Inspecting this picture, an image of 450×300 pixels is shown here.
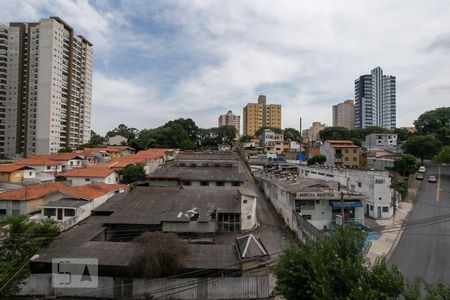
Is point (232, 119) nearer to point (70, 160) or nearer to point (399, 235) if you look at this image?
point (70, 160)

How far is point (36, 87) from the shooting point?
251ft

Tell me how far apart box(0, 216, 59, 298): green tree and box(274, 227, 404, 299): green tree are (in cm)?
1177

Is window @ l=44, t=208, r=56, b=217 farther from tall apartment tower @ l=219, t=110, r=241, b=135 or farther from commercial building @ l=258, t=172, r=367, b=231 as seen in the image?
tall apartment tower @ l=219, t=110, r=241, b=135

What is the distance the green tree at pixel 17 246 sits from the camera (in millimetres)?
11930

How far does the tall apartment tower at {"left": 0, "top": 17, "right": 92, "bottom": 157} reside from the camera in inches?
2931

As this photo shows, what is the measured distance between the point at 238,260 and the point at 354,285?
735 centimetres

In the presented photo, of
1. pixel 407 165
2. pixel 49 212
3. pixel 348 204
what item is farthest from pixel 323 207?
pixel 407 165

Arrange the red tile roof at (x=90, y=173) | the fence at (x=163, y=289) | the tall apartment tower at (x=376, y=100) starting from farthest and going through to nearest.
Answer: the tall apartment tower at (x=376, y=100) → the red tile roof at (x=90, y=173) → the fence at (x=163, y=289)

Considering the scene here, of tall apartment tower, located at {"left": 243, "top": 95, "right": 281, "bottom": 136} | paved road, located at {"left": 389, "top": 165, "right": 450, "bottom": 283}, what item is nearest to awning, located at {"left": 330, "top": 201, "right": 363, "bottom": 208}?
paved road, located at {"left": 389, "top": 165, "right": 450, "bottom": 283}

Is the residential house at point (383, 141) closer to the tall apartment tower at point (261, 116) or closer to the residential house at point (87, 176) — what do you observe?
the tall apartment tower at point (261, 116)

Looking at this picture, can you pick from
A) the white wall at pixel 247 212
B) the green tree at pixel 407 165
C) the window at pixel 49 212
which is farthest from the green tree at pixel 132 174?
the green tree at pixel 407 165

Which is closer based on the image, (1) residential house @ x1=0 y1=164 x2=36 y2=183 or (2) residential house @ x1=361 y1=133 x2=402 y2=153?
(1) residential house @ x1=0 y1=164 x2=36 y2=183

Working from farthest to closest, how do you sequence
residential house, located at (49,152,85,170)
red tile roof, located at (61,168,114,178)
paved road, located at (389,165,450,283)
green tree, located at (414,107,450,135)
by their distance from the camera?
green tree, located at (414,107,450,135), residential house, located at (49,152,85,170), red tile roof, located at (61,168,114,178), paved road, located at (389,165,450,283)

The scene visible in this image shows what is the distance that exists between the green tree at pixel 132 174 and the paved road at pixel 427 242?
108ft
